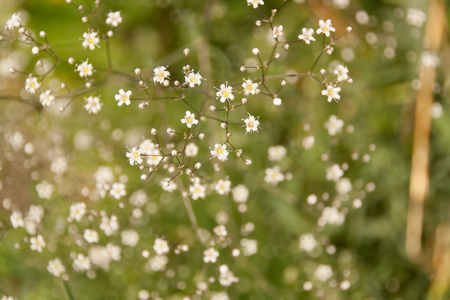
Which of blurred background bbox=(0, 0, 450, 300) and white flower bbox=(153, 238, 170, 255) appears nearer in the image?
white flower bbox=(153, 238, 170, 255)

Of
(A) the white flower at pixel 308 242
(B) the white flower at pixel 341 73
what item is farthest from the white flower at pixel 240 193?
(B) the white flower at pixel 341 73

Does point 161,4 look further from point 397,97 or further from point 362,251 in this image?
point 362,251

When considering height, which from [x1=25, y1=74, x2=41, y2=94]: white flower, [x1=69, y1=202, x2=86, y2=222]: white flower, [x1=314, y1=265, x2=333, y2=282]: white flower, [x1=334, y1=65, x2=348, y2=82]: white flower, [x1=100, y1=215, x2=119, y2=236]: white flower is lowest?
[x1=314, y1=265, x2=333, y2=282]: white flower

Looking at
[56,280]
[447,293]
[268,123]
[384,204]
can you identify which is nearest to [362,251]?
[384,204]

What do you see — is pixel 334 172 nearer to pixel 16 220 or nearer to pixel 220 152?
pixel 220 152

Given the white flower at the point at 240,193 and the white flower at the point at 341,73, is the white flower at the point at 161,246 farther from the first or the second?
the white flower at the point at 341,73

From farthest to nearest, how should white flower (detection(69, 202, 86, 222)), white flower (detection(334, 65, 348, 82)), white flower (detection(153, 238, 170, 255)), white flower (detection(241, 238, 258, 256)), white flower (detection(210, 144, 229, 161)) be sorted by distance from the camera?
white flower (detection(241, 238, 258, 256))
white flower (detection(69, 202, 86, 222))
white flower (detection(153, 238, 170, 255))
white flower (detection(334, 65, 348, 82))
white flower (detection(210, 144, 229, 161))

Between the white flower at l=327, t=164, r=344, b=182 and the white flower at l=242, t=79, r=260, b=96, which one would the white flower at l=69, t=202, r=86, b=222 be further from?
the white flower at l=327, t=164, r=344, b=182

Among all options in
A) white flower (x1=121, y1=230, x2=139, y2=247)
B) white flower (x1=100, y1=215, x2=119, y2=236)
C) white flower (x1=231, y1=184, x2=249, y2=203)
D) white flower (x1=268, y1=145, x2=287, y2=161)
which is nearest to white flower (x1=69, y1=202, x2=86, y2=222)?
white flower (x1=100, y1=215, x2=119, y2=236)
